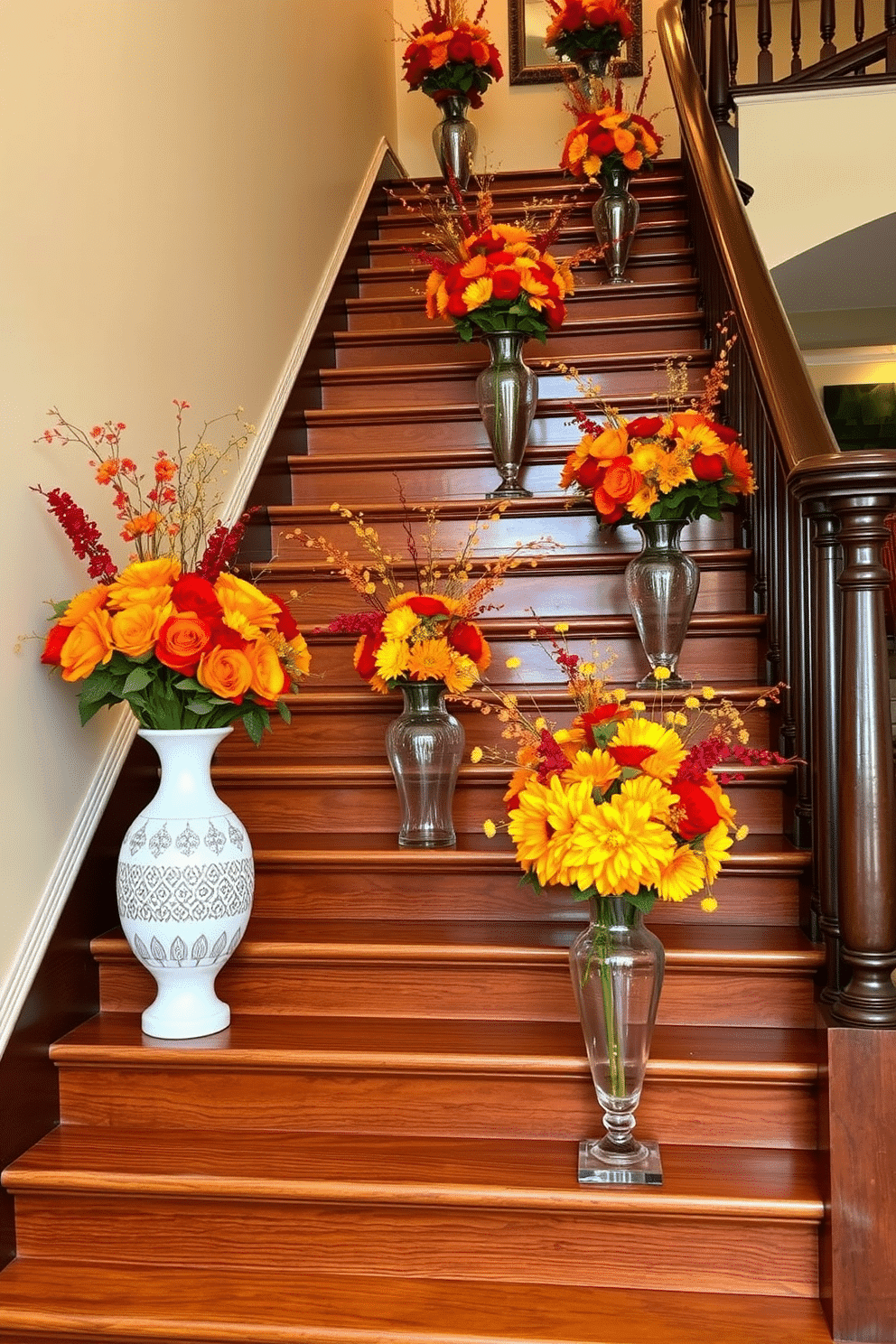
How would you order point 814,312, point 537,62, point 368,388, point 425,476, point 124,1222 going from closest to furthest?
point 124,1222 < point 425,476 < point 368,388 < point 537,62 < point 814,312

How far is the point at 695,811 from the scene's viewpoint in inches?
68.0

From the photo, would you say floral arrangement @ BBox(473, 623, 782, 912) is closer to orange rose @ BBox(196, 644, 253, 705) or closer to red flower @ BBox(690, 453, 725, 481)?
orange rose @ BBox(196, 644, 253, 705)

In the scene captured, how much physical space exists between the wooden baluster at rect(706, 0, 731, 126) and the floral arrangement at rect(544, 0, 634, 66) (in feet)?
1.85

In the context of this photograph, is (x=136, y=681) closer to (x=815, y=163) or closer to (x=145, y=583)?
(x=145, y=583)

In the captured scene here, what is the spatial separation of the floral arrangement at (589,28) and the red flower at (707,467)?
2970 millimetres

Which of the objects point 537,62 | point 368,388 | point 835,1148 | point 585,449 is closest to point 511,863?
point 835,1148

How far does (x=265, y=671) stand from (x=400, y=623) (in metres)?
0.36

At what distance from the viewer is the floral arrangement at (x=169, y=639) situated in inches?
81.4

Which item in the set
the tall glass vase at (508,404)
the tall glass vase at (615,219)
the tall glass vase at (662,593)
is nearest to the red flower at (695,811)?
the tall glass vase at (662,593)

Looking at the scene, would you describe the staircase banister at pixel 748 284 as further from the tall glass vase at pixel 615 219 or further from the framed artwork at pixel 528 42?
the framed artwork at pixel 528 42

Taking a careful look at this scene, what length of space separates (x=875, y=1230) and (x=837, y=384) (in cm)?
560

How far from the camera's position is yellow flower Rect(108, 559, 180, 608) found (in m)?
2.08

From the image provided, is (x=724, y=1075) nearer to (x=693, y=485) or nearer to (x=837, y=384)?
(x=693, y=485)

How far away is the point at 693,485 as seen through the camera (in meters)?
2.78
